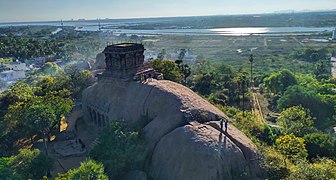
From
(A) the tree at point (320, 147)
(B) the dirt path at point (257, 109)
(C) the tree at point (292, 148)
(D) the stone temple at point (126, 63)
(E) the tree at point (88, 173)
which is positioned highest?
(D) the stone temple at point (126, 63)

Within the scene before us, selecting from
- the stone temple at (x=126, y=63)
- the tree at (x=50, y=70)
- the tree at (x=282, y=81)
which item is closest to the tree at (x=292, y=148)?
the stone temple at (x=126, y=63)

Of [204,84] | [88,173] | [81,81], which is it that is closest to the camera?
[88,173]

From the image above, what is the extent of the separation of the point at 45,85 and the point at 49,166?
27.2m

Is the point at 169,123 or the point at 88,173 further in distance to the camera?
the point at 169,123

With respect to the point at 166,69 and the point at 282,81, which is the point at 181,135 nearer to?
the point at 166,69

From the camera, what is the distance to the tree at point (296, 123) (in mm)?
36344

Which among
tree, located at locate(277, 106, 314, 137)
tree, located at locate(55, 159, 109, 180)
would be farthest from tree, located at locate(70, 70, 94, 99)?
tree, located at locate(277, 106, 314, 137)

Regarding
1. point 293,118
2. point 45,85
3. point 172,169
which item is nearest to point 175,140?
point 172,169

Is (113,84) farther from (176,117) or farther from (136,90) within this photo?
(176,117)

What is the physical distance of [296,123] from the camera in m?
36.8

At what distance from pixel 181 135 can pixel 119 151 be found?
6142 mm

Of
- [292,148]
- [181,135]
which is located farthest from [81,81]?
[292,148]

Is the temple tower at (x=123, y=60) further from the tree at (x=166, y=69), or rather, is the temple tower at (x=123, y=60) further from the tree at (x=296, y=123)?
the tree at (x=296, y=123)

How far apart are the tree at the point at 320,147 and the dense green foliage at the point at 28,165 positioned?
2757 cm
